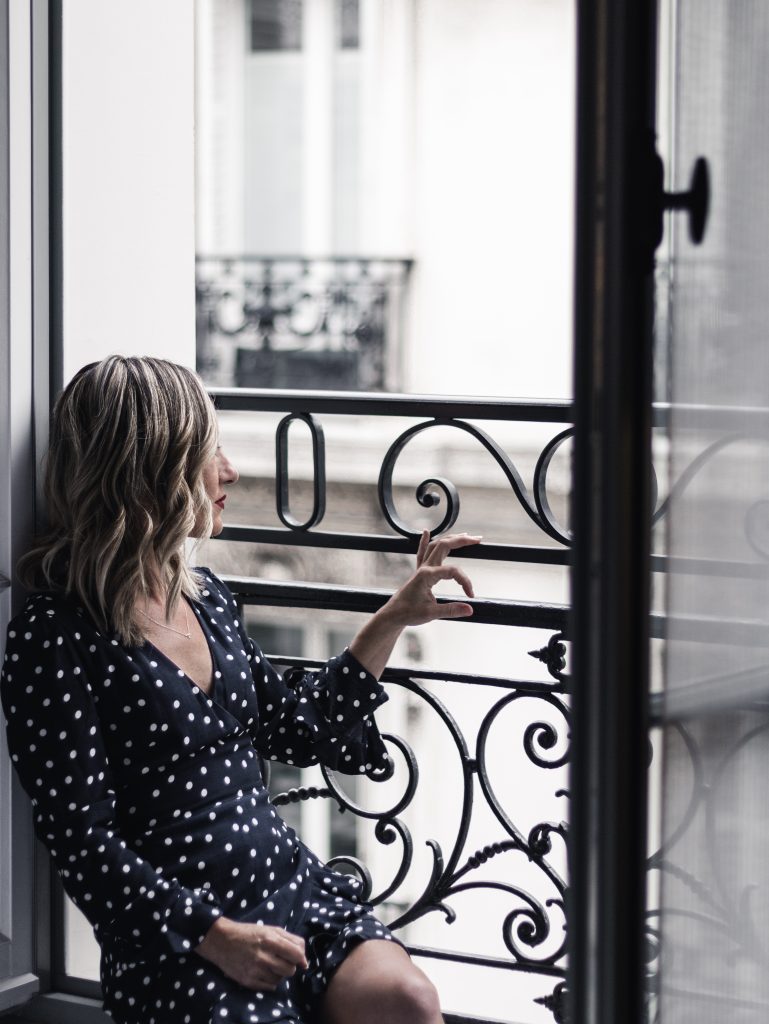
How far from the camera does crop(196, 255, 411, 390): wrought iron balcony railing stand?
7.74 meters

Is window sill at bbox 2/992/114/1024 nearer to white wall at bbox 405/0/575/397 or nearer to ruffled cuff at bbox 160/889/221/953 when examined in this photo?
ruffled cuff at bbox 160/889/221/953

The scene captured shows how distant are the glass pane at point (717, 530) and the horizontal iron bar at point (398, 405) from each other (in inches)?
30.2

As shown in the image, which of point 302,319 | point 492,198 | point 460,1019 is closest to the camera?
point 460,1019

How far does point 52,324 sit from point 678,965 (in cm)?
119

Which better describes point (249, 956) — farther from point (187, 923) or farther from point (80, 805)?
point (80, 805)

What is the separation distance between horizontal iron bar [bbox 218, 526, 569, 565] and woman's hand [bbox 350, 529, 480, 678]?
4 centimetres

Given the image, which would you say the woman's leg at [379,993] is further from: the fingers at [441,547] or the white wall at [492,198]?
the white wall at [492,198]

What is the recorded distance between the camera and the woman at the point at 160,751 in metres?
1.32

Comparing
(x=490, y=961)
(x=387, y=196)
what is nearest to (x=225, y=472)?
(x=490, y=961)

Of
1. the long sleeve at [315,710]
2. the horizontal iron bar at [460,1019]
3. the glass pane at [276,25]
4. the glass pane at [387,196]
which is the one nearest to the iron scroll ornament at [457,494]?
the long sleeve at [315,710]

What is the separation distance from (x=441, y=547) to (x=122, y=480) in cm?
39

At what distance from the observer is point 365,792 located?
751 centimetres

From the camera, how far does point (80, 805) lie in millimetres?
1318

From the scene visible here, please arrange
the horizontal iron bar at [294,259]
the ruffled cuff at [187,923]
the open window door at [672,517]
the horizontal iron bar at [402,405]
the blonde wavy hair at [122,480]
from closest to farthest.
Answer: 1. the open window door at [672,517]
2. the ruffled cuff at [187,923]
3. the blonde wavy hair at [122,480]
4. the horizontal iron bar at [402,405]
5. the horizontal iron bar at [294,259]
